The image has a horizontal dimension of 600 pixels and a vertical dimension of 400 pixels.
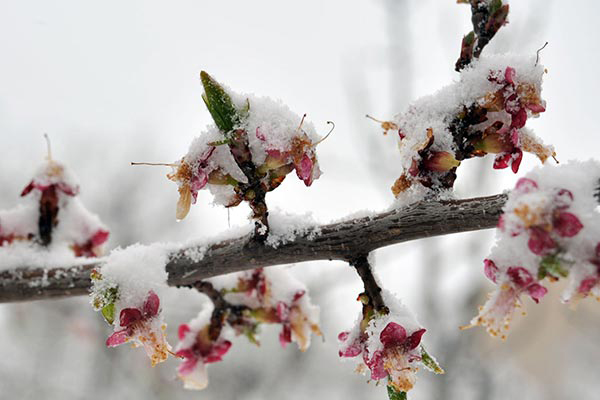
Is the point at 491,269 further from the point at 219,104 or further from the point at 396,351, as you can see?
the point at 219,104

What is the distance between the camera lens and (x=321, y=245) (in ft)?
4.44

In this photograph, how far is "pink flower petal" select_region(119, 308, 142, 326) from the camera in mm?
1373

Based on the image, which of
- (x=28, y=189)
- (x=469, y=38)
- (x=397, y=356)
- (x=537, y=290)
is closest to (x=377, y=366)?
(x=397, y=356)

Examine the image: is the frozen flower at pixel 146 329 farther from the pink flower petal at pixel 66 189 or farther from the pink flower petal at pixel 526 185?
Answer: the pink flower petal at pixel 526 185

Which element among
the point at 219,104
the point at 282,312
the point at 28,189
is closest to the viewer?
the point at 219,104

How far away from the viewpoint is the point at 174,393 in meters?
10.1

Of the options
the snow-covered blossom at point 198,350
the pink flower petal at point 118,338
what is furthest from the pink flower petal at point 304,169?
the snow-covered blossom at point 198,350

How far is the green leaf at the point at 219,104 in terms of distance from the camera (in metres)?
1.23

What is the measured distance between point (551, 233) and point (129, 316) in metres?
1.08

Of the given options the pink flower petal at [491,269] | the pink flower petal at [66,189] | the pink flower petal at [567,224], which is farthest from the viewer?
the pink flower petal at [66,189]

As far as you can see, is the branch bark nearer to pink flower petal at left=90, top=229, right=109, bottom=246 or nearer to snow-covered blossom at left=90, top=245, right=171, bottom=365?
snow-covered blossom at left=90, top=245, right=171, bottom=365

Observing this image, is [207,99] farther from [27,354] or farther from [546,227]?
[27,354]

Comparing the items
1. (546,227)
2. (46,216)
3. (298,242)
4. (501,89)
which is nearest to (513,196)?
(546,227)

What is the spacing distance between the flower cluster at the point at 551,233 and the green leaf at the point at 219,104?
0.68 meters
